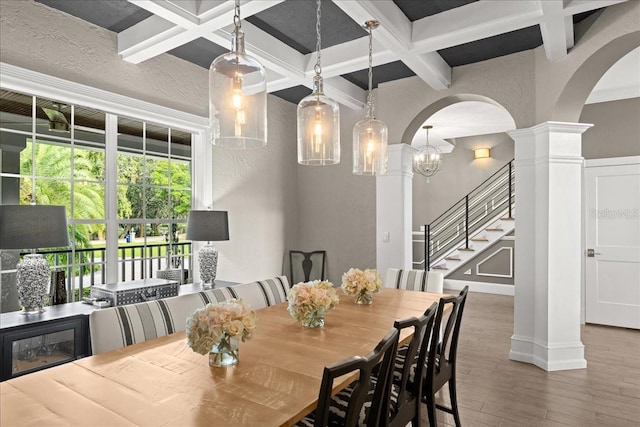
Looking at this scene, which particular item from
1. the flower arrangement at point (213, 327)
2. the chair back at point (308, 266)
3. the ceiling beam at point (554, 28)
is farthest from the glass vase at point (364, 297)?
the chair back at point (308, 266)

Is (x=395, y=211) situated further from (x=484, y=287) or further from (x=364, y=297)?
(x=484, y=287)

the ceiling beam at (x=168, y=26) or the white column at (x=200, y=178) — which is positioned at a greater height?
the ceiling beam at (x=168, y=26)

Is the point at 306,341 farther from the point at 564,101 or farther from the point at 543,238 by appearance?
the point at 564,101

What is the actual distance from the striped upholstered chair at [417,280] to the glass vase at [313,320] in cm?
148

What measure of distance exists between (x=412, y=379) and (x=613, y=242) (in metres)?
4.21

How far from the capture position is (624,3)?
9.45 feet

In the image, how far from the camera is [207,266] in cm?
374

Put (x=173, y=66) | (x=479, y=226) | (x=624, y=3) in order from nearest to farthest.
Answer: (x=624, y=3) < (x=173, y=66) < (x=479, y=226)

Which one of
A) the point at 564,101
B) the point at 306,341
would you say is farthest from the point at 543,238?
the point at 306,341

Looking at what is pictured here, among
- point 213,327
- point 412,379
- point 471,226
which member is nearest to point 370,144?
point 412,379

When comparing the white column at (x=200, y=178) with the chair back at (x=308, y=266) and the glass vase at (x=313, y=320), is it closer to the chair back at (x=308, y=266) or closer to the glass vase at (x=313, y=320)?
the chair back at (x=308, y=266)

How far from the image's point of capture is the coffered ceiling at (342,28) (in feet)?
8.79

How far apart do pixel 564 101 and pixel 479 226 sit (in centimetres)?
485

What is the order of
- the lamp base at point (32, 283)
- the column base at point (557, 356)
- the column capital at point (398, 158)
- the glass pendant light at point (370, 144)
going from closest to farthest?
1. the lamp base at point (32, 283)
2. the glass pendant light at point (370, 144)
3. the column base at point (557, 356)
4. the column capital at point (398, 158)
